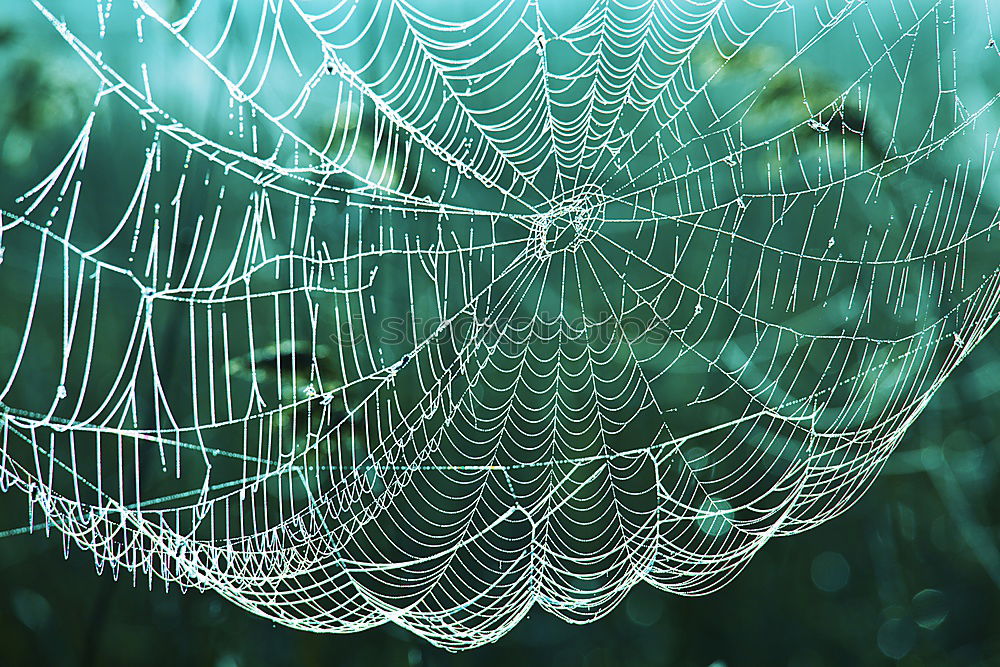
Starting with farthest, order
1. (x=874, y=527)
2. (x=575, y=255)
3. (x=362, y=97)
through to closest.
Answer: (x=874, y=527) < (x=575, y=255) < (x=362, y=97)

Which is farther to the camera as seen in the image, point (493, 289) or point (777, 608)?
point (777, 608)

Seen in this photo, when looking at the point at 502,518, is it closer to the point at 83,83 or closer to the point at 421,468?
the point at 421,468

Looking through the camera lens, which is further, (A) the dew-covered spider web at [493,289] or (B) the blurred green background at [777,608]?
(B) the blurred green background at [777,608]

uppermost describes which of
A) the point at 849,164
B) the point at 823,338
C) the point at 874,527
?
the point at 849,164

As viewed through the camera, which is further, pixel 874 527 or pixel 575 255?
pixel 874 527

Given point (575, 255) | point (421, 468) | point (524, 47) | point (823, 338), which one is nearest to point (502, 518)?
point (421, 468)

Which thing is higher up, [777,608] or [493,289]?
[493,289]

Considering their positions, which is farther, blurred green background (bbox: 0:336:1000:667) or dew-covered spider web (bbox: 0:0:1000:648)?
blurred green background (bbox: 0:336:1000:667)

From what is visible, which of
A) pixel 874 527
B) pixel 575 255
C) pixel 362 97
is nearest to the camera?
pixel 362 97
